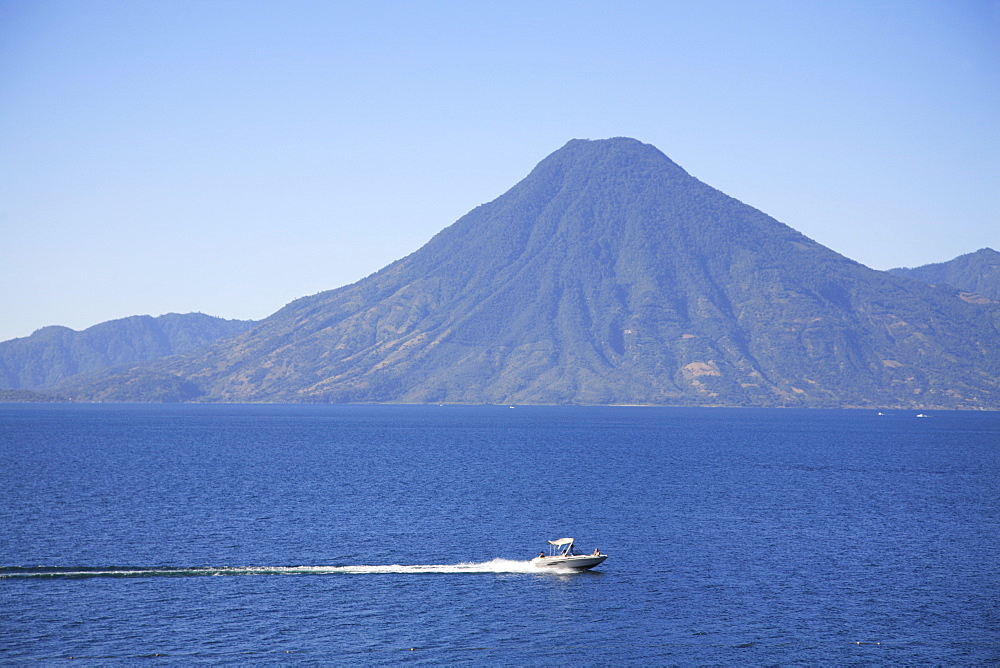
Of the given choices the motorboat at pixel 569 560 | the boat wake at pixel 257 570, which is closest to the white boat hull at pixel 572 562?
the motorboat at pixel 569 560

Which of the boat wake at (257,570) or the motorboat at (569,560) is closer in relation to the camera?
the boat wake at (257,570)

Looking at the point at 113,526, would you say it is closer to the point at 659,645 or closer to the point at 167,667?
the point at 167,667

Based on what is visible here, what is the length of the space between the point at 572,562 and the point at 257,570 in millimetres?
26553

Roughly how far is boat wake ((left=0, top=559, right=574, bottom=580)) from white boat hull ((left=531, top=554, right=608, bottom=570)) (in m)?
0.43

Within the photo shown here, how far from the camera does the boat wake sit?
261 ft

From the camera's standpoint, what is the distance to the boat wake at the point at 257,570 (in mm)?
79500

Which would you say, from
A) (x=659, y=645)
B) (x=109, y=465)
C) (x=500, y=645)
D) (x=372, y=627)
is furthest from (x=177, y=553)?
(x=109, y=465)

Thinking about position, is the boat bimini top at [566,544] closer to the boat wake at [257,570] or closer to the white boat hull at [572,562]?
the white boat hull at [572,562]

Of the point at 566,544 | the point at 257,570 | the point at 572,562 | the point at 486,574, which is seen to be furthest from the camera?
the point at 566,544

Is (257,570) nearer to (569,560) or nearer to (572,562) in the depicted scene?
(569,560)

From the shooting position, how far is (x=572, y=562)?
3406 inches

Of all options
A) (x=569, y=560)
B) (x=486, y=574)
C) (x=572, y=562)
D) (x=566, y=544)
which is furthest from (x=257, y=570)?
(x=566, y=544)

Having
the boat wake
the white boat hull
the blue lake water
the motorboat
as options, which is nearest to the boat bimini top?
the motorboat

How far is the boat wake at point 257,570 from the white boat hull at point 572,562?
1.41 ft
